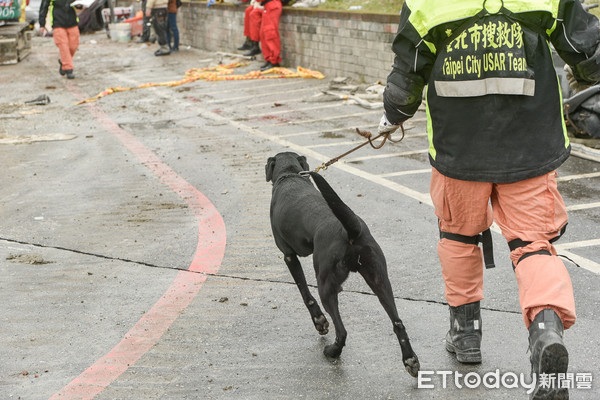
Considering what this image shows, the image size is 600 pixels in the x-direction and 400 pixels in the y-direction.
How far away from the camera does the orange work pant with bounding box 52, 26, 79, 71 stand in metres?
16.7

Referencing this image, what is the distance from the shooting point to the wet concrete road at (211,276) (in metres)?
3.91

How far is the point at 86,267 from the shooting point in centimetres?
565

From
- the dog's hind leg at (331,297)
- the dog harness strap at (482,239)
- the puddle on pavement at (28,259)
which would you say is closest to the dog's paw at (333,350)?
the dog's hind leg at (331,297)

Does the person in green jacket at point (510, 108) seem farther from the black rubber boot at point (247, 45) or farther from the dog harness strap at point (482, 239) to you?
the black rubber boot at point (247, 45)

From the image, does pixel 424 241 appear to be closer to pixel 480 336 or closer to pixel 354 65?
pixel 480 336

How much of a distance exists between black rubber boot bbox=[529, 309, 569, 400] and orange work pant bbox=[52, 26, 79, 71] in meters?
15.3

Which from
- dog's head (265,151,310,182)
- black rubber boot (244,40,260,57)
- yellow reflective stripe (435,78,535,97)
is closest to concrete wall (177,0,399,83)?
black rubber boot (244,40,260,57)

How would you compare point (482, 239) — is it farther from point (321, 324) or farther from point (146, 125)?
point (146, 125)

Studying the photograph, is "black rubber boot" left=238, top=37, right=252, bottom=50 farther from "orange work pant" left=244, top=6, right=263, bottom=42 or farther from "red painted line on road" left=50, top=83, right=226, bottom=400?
"red painted line on road" left=50, top=83, right=226, bottom=400

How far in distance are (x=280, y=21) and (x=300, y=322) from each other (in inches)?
515

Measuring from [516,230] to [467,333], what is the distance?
70cm

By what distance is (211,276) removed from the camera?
538 cm

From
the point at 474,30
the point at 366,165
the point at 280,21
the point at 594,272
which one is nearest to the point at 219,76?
the point at 280,21
